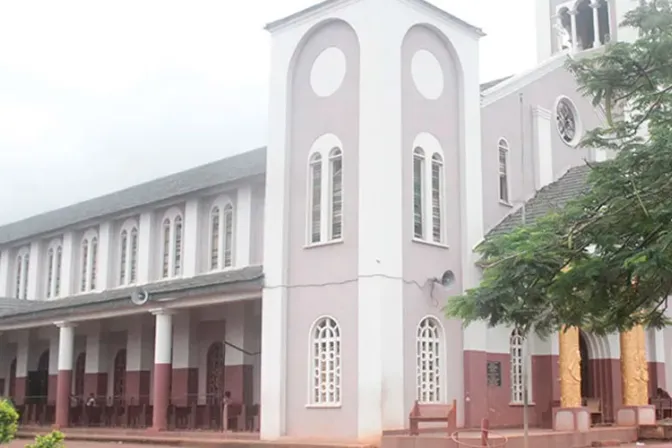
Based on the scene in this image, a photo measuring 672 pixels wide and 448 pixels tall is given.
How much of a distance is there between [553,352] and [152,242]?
12.4 m

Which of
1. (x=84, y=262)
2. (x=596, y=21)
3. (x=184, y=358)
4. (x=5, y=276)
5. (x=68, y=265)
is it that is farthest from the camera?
(x=5, y=276)

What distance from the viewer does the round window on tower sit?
2530cm

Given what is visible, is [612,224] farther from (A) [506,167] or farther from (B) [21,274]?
(B) [21,274]

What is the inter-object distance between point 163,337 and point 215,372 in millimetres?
2421

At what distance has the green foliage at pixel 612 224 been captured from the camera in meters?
10.7

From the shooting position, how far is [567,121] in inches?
1011

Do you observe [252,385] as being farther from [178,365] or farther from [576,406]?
[576,406]

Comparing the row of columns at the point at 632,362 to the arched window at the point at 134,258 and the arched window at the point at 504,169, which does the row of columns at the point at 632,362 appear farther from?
the arched window at the point at 134,258

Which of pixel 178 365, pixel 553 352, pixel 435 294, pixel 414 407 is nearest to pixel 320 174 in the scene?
pixel 435 294

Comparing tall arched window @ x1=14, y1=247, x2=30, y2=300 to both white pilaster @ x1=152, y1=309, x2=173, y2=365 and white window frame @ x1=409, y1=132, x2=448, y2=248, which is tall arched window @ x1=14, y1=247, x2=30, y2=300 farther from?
white window frame @ x1=409, y1=132, x2=448, y2=248

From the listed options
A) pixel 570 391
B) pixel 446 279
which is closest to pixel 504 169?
pixel 446 279

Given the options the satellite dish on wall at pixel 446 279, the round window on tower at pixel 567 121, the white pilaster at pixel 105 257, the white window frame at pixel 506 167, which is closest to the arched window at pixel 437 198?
the satellite dish on wall at pixel 446 279

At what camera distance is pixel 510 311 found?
11734 millimetres

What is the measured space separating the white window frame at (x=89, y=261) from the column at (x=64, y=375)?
255 cm
